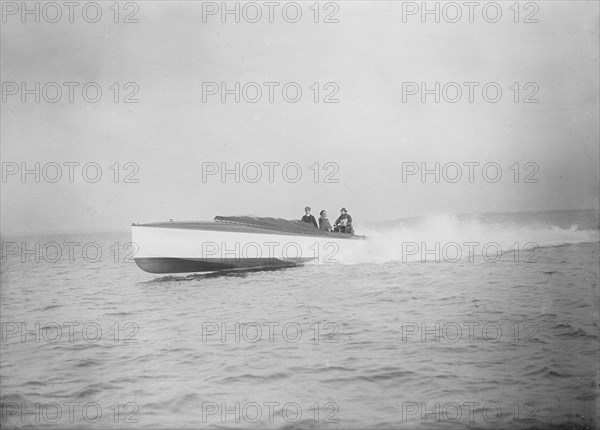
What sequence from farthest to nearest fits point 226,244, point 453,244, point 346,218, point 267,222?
point 453,244
point 346,218
point 267,222
point 226,244

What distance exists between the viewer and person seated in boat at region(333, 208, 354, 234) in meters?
13.2

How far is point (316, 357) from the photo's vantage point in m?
5.27

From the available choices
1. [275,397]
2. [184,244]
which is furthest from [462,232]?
[275,397]

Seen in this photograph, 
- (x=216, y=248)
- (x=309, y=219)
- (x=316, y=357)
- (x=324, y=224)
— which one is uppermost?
(x=309, y=219)

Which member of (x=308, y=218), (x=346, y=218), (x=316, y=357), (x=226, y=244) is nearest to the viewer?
(x=316, y=357)

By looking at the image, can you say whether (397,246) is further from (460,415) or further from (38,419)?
(38,419)

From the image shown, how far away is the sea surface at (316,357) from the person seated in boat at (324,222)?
316 cm

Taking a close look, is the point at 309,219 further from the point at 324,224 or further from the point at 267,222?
the point at 267,222

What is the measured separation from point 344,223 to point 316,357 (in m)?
8.13

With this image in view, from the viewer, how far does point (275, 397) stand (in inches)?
175

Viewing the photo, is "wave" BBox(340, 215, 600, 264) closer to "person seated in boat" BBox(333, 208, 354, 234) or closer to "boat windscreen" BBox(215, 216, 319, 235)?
"person seated in boat" BBox(333, 208, 354, 234)

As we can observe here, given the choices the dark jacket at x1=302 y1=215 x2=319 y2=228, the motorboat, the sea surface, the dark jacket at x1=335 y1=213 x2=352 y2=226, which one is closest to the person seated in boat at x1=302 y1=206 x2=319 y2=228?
the dark jacket at x1=302 y1=215 x2=319 y2=228

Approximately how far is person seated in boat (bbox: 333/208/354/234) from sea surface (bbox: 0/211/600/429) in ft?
12.2

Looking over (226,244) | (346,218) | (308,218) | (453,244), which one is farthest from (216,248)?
(453,244)
